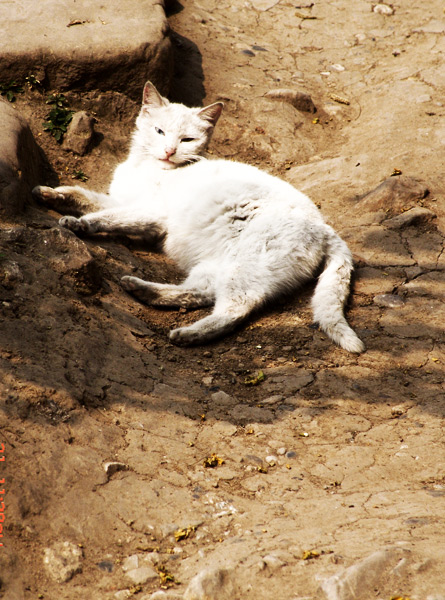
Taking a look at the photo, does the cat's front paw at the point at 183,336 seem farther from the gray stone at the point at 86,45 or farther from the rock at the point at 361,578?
the gray stone at the point at 86,45

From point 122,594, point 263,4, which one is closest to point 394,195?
point 122,594

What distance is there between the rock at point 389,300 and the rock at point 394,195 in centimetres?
118

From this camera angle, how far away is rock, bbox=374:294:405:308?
376 cm

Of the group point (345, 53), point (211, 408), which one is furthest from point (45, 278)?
point (345, 53)

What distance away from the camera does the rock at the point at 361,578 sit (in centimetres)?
149

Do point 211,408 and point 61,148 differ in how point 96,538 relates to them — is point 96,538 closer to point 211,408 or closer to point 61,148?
point 211,408

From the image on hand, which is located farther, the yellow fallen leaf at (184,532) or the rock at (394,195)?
the rock at (394,195)

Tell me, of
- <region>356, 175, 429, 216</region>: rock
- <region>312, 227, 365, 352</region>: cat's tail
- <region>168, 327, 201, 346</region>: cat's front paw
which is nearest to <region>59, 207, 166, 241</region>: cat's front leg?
<region>168, 327, 201, 346</region>: cat's front paw

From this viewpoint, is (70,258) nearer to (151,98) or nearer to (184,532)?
(184,532)

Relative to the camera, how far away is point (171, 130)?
464cm

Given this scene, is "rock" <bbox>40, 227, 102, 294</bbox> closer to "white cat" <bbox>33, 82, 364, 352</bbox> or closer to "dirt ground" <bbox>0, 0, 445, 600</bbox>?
"dirt ground" <bbox>0, 0, 445, 600</bbox>

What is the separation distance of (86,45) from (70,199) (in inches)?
79.5

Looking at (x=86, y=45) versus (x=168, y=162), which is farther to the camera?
(x=86, y=45)

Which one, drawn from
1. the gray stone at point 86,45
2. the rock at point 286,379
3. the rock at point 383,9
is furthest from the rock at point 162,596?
the rock at point 383,9
